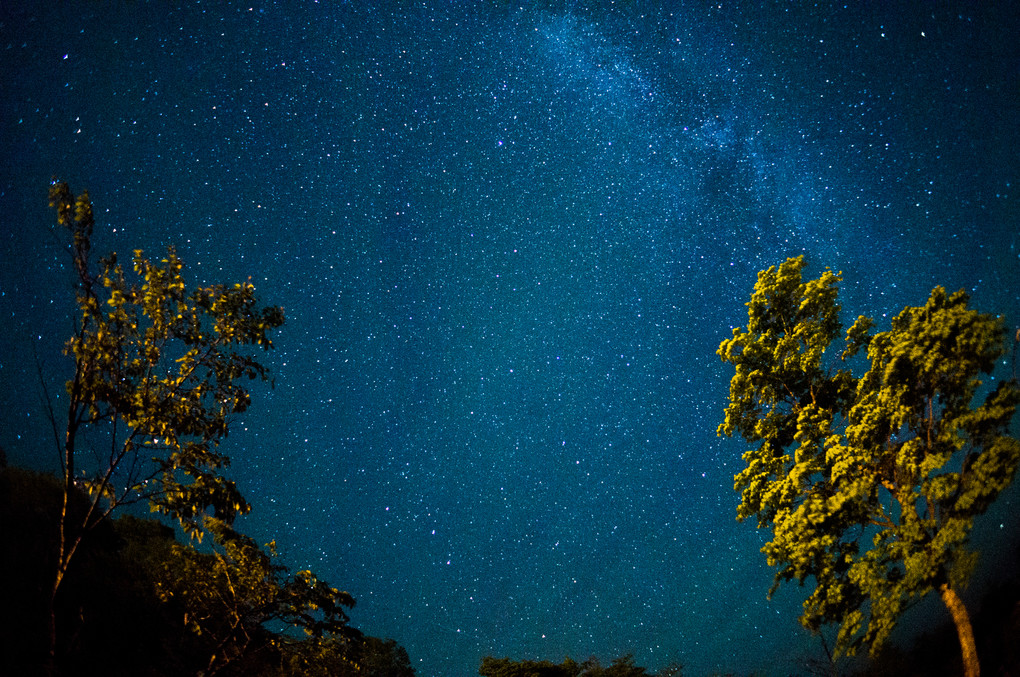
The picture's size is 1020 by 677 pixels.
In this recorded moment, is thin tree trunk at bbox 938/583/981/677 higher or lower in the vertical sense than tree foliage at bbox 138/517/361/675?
lower

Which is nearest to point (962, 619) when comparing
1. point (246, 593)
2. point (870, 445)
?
point (870, 445)

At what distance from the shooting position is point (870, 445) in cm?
1027

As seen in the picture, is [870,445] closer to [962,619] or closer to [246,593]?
[962,619]

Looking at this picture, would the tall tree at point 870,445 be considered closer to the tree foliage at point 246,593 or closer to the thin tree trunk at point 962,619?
the thin tree trunk at point 962,619

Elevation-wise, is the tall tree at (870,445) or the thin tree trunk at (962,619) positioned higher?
the tall tree at (870,445)

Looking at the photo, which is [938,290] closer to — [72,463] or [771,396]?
[771,396]

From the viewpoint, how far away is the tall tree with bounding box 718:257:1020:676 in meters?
9.01

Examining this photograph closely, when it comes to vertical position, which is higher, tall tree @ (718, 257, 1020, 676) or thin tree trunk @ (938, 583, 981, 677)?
tall tree @ (718, 257, 1020, 676)

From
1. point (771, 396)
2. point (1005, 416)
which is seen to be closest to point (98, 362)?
point (771, 396)

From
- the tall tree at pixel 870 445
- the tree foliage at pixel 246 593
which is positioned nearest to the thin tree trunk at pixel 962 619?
the tall tree at pixel 870 445

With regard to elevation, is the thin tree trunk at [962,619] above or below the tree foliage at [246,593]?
below

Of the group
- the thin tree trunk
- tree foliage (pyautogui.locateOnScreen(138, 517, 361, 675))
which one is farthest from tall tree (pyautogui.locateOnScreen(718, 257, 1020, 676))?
tree foliage (pyautogui.locateOnScreen(138, 517, 361, 675))

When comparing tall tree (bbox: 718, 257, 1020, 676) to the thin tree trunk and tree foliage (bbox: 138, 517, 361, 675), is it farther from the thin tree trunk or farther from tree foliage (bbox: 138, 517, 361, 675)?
tree foliage (bbox: 138, 517, 361, 675)

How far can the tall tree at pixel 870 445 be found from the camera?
9.01 m
